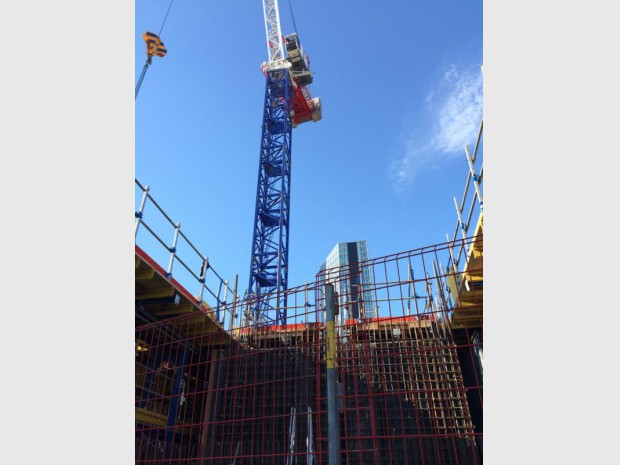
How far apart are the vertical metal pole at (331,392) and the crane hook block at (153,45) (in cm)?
2152

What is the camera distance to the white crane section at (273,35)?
32053 millimetres

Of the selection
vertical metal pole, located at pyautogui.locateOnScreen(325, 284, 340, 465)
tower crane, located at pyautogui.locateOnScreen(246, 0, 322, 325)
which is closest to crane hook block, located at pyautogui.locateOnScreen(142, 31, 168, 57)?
tower crane, located at pyautogui.locateOnScreen(246, 0, 322, 325)

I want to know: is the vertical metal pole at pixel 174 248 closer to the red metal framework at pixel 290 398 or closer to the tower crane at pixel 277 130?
the red metal framework at pixel 290 398

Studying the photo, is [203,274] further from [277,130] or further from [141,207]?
[277,130]

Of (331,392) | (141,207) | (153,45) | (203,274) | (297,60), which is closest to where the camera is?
(331,392)

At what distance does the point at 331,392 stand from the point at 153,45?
22.6m

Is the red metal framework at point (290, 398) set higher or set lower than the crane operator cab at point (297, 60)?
lower

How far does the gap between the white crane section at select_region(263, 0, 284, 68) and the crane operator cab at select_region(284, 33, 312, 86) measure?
1106mm

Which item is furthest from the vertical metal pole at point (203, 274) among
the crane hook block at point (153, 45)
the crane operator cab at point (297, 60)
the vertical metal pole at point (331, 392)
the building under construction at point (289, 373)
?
the crane operator cab at point (297, 60)

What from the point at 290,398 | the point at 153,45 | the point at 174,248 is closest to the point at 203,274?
the point at 174,248

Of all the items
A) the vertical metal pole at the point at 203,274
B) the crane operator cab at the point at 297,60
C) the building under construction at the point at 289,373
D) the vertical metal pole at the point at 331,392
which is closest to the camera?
the vertical metal pole at the point at 331,392

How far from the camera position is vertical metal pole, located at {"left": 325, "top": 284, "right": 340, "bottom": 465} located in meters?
3.61

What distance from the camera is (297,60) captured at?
30.6 meters
